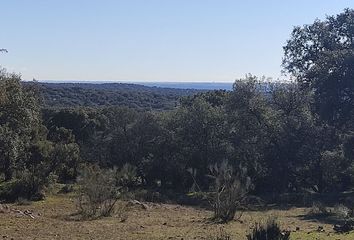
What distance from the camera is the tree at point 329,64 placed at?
1193 inches

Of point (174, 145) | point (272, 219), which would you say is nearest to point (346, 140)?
point (174, 145)

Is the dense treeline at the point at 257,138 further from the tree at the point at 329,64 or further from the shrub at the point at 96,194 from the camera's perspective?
the shrub at the point at 96,194

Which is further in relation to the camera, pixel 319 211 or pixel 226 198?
pixel 319 211

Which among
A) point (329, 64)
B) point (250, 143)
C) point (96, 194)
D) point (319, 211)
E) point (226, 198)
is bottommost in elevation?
point (319, 211)

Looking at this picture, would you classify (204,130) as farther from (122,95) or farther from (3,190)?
(122,95)

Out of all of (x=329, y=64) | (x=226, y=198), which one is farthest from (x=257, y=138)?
(x=226, y=198)

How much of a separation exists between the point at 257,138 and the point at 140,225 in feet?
55.6

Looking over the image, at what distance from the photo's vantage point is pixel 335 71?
3044cm

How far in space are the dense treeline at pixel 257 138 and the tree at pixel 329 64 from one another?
0.06 meters

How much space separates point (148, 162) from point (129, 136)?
364 centimetres

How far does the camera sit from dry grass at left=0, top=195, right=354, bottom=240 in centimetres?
1789

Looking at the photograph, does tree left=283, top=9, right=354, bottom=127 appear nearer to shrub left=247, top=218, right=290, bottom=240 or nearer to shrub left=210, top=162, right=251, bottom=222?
shrub left=210, top=162, right=251, bottom=222

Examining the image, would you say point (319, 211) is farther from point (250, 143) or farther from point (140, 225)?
point (250, 143)

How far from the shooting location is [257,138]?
3659 cm
